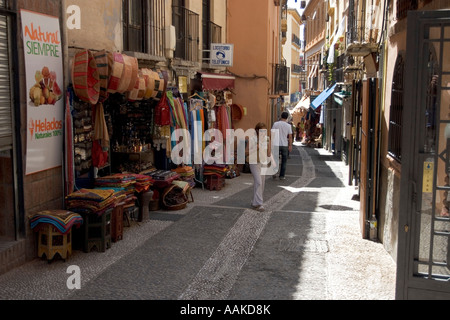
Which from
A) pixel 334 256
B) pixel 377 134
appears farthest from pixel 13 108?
pixel 377 134

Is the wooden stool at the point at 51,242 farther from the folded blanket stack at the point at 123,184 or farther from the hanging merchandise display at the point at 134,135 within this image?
the folded blanket stack at the point at 123,184

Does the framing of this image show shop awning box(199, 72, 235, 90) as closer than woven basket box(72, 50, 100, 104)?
No

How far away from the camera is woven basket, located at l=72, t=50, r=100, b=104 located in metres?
7.41

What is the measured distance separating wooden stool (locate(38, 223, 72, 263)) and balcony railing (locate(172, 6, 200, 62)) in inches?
302

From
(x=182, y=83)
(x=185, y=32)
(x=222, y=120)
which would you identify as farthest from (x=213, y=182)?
(x=185, y=32)

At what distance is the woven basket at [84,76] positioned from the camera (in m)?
7.41

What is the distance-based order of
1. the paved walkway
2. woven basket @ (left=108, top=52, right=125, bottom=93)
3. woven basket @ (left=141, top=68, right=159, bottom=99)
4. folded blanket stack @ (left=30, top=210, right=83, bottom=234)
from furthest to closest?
woven basket @ (left=141, top=68, right=159, bottom=99) < woven basket @ (left=108, top=52, right=125, bottom=93) < folded blanket stack @ (left=30, top=210, right=83, bottom=234) < the paved walkway

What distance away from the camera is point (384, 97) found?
8.07 meters

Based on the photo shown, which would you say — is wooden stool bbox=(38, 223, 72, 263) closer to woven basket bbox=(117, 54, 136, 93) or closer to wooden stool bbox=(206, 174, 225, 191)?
woven basket bbox=(117, 54, 136, 93)

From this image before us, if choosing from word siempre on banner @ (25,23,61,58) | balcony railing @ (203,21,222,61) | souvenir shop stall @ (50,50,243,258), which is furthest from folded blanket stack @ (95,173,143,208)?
balcony railing @ (203,21,222,61)

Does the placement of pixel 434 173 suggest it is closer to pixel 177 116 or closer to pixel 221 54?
pixel 177 116

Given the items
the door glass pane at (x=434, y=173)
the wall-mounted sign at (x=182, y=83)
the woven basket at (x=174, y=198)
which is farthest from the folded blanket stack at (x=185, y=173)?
the door glass pane at (x=434, y=173)

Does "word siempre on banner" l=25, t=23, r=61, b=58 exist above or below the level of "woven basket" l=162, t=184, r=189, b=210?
above

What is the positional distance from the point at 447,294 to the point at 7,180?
541cm
